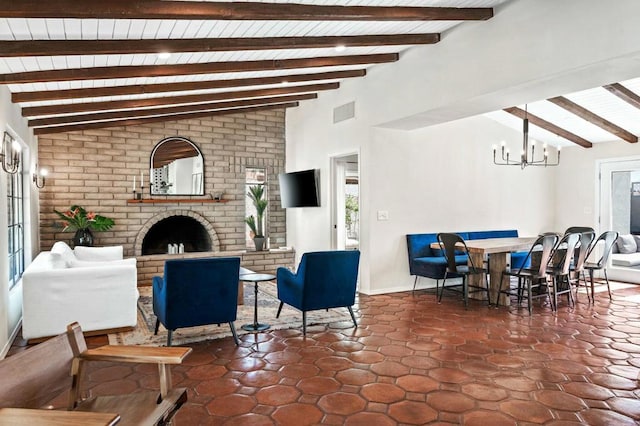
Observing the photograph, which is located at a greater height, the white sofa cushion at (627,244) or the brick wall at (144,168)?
the brick wall at (144,168)

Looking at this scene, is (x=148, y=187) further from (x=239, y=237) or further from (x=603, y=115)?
(x=603, y=115)

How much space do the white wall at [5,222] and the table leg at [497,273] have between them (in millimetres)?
5418

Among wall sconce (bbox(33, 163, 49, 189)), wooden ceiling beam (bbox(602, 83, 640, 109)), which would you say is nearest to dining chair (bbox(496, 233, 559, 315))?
wooden ceiling beam (bbox(602, 83, 640, 109))

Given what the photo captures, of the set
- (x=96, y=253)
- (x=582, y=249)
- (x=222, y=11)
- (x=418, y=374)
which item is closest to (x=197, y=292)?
(x=418, y=374)

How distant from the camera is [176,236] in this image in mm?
7934

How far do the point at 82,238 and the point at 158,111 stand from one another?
2.25 m

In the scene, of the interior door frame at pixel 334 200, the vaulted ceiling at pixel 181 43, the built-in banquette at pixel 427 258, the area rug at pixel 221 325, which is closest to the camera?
the vaulted ceiling at pixel 181 43

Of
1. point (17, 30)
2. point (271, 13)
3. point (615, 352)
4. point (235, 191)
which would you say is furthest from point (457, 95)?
point (235, 191)

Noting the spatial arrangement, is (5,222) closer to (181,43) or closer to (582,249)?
(181,43)

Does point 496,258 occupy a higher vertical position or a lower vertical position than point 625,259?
higher

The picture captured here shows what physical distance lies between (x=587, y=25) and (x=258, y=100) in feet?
15.3

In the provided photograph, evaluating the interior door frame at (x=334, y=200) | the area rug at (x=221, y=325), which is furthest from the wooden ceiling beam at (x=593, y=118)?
the area rug at (x=221, y=325)

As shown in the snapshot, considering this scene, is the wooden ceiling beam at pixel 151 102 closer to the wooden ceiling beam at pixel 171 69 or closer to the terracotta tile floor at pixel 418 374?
the wooden ceiling beam at pixel 171 69

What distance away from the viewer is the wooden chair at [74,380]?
1.70 meters
